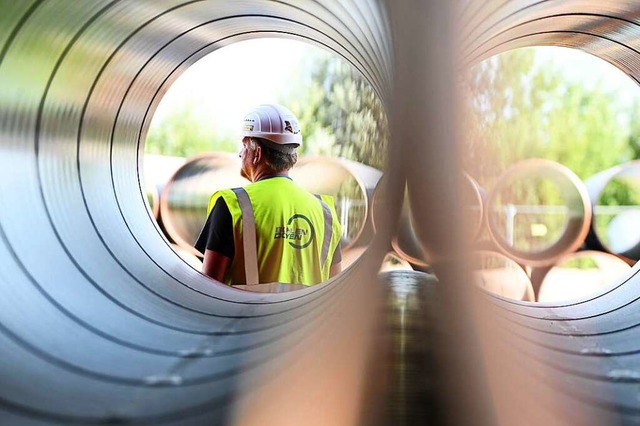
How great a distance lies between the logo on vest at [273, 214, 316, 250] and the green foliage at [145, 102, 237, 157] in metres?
3.67

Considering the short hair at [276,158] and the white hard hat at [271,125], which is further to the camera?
the white hard hat at [271,125]

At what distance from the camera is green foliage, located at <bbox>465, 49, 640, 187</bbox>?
3.47m

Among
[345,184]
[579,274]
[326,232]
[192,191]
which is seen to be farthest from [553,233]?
[192,191]

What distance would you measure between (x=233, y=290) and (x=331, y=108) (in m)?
4.22

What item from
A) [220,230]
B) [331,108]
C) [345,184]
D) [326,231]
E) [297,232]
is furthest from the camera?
[331,108]

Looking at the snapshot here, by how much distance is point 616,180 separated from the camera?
389cm

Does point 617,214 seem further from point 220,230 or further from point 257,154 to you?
point 220,230

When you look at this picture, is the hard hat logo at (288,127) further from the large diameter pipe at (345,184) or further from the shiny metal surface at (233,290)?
the large diameter pipe at (345,184)

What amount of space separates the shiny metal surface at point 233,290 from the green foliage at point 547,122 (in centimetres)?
168

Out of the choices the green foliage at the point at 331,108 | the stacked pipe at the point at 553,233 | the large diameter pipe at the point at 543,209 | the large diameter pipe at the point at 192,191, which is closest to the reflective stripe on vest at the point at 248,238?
the stacked pipe at the point at 553,233

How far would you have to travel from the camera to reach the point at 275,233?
6.41 feet

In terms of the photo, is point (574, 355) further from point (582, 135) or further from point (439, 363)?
point (582, 135)

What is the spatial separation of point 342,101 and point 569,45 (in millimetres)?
3846

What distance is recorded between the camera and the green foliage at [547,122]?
11.4 ft
